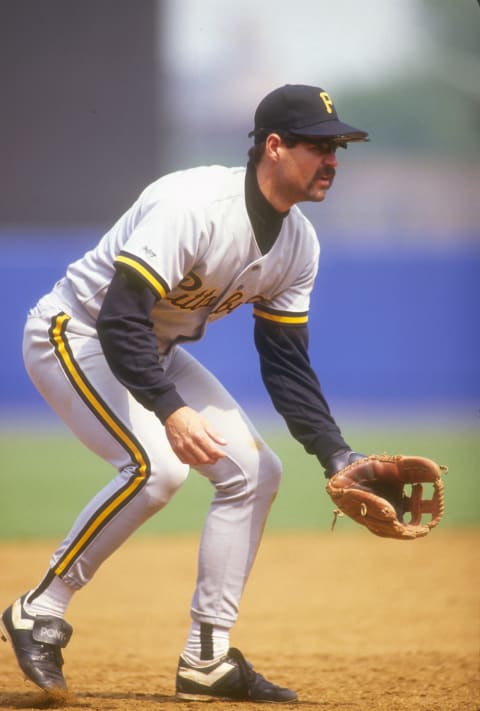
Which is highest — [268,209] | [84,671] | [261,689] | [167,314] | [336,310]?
[268,209]

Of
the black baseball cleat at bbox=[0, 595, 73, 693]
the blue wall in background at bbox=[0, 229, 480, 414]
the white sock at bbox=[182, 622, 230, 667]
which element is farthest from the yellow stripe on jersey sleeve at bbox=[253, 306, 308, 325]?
the blue wall in background at bbox=[0, 229, 480, 414]

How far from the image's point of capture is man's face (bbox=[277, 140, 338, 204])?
3100mm

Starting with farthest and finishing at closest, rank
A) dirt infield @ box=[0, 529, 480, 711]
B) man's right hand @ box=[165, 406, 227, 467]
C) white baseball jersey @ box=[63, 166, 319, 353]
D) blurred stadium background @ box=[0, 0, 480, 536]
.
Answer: blurred stadium background @ box=[0, 0, 480, 536]
dirt infield @ box=[0, 529, 480, 711]
white baseball jersey @ box=[63, 166, 319, 353]
man's right hand @ box=[165, 406, 227, 467]

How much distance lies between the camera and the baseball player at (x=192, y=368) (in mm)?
2988

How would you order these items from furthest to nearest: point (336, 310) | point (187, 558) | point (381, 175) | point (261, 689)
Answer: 1. point (381, 175)
2. point (336, 310)
3. point (187, 558)
4. point (261, 689)

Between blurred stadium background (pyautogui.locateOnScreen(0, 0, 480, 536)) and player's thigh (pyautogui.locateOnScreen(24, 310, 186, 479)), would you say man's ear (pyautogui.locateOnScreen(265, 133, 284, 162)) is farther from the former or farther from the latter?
blurred stadium background (pyautogui.locateOnScreen(0, 0, 480, 536))

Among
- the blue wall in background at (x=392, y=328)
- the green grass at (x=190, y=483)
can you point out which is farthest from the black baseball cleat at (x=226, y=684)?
the blue wall in background at (x=392, y=328)

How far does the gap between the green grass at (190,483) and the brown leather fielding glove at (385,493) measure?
3794mm

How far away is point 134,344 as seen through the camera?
2.86 meters

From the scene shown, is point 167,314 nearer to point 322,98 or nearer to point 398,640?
point 322,98

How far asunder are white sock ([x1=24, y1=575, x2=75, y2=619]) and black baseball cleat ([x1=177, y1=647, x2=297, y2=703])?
392 millimetres

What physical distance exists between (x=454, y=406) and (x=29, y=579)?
713 centimetres

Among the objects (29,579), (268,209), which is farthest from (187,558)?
(268,209)

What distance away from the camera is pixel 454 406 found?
1189 centimetres
